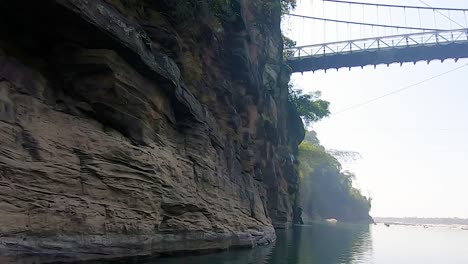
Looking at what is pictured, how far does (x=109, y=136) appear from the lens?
11570 millimetres

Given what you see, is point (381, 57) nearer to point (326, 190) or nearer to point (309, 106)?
point (309, 106)

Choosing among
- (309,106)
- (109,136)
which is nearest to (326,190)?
(309,106)

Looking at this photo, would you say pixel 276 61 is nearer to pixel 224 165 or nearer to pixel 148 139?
pixel 224 165

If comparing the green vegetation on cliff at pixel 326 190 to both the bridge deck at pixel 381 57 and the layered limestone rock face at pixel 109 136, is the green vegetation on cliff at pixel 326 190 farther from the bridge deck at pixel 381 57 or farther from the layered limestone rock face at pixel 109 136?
the layered limestone rock face at pixel 109 136

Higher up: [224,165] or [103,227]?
[224,165]

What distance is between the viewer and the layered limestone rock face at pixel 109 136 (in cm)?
912

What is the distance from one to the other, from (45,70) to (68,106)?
3.70 feet

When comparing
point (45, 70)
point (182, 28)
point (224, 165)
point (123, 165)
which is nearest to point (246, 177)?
point (224, 165)

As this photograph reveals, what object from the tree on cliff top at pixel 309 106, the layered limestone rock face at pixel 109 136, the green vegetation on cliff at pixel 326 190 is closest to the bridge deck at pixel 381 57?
the tree on cliff top at pixel 309 106

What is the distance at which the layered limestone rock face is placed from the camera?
912 cm

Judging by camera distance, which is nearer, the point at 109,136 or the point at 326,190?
the point at 109,136

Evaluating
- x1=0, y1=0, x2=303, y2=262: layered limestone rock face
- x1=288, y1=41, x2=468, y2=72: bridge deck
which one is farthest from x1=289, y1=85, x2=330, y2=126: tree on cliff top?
x1=0, y1=0, x2=303, y2=262: layered limestone rock face

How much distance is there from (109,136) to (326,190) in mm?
82306

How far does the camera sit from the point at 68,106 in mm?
11242
